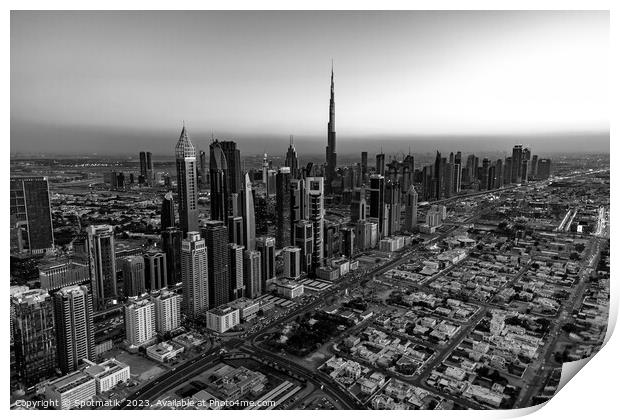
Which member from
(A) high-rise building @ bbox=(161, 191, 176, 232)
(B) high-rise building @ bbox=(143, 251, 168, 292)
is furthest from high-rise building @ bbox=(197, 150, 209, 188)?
(B) high-rise building @ bbox=(143, 251, 168, 292)

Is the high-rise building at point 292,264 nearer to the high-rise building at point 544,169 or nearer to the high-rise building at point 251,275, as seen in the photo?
the high-rise building at point 251,275

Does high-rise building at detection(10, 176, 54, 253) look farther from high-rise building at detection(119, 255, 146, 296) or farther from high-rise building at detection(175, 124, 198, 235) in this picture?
high-rise building at detection(175, 124, 198, 235)

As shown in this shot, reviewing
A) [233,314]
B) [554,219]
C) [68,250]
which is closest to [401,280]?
[554,219]

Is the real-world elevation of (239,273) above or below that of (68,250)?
below

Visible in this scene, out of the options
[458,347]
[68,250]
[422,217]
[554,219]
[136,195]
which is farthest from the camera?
[422,217]

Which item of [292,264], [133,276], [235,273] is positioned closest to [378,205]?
[292,264]
